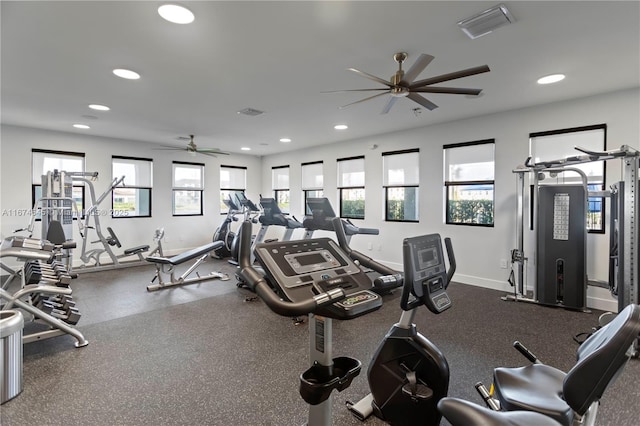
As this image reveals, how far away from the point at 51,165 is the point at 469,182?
7.27 metres

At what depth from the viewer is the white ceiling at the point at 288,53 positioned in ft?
7.22

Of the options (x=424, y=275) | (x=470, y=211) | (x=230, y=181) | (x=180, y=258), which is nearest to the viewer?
(x=424, y=275)

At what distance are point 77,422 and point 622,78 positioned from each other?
17.9 ft

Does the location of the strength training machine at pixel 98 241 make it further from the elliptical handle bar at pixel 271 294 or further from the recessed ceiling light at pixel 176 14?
the elliptical handle bar at pixel 271 294

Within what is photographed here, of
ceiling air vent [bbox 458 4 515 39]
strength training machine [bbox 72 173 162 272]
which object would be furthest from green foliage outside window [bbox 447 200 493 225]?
strength training machine [bbox 72 173 162 272]

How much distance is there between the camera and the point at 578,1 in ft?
6.82

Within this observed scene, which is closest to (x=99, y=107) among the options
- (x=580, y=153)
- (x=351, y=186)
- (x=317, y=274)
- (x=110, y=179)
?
(x=110, y=179)

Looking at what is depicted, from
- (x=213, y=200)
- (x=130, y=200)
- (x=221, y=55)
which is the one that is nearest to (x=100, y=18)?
(x=221, y=55)

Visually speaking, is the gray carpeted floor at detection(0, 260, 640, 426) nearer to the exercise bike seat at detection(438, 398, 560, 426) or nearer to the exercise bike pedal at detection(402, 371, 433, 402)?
the exercise bike pedal at detection(402, 371, 433, 402)

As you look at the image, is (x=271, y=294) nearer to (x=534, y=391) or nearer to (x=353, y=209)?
(x=534, y=391)

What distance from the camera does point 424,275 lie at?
1.67 metres

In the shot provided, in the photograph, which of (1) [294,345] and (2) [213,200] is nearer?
(1) [294,345]

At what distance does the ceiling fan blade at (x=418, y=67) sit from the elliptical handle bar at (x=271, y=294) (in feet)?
6.04

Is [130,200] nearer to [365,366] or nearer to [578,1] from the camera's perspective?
[365,366]
